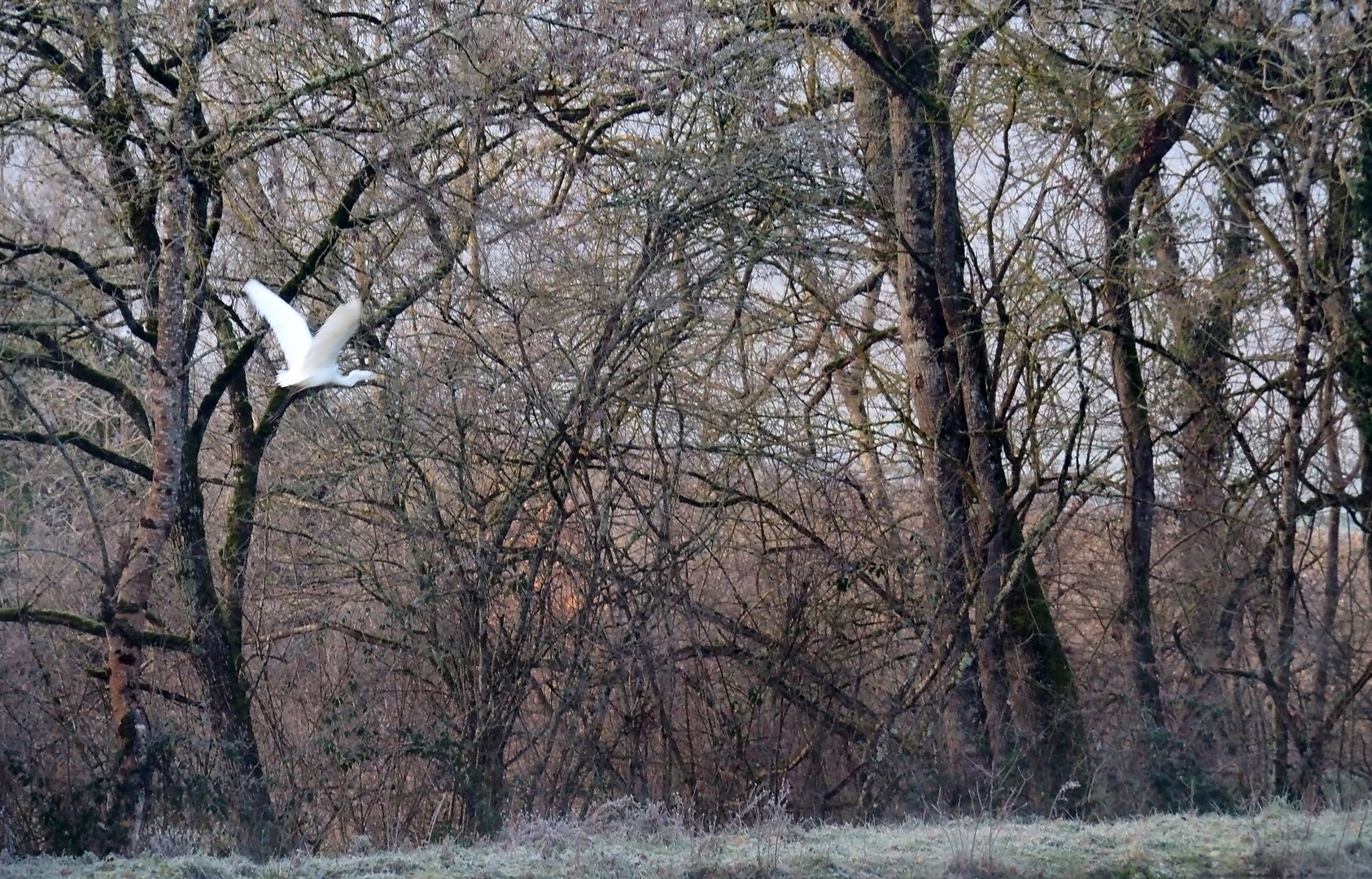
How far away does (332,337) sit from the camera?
7.12 m

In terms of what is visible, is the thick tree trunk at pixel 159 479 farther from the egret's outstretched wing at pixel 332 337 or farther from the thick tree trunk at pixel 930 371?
the thick tree trunk at pixel 930 371

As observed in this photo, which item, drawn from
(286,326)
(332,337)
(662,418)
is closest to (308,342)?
(286,326)

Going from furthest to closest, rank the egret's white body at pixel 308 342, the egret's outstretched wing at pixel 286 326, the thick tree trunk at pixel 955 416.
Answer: the thick tree trunk at pixel 955 416
the egret's outstretched wing at pixel 286 326
the egret's white body at pixel 308 342

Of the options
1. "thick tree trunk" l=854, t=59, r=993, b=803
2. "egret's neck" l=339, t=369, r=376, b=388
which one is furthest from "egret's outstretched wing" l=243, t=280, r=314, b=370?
"thick tree trunk" l=854, t=59, r=993, b=803

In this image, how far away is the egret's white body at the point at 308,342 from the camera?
7.05 meters

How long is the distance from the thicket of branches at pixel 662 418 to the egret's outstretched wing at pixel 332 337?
6.66 ft

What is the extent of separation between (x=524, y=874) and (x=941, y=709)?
6.00m

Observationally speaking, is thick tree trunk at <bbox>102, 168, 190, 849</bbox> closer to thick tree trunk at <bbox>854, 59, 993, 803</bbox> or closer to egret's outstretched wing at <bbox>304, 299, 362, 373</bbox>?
egret's outstretched wing at <bbox>304, 299, 362, 373</bbox>

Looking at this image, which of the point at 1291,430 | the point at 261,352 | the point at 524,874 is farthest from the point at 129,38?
the point at 1291,430

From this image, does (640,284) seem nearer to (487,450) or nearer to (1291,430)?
(487,450)

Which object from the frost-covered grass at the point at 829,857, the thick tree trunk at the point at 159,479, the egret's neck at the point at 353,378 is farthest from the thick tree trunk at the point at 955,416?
the thick tree trunk at the point at 159,479

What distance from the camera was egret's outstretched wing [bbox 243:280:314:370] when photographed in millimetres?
7398

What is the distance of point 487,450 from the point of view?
9.61m

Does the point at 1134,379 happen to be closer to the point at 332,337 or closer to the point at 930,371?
the point at 930,371
